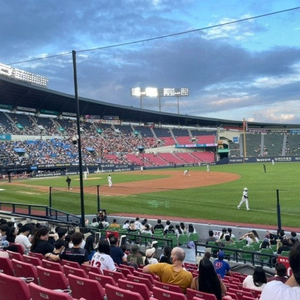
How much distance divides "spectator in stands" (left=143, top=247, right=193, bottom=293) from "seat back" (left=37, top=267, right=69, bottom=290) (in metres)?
1.48

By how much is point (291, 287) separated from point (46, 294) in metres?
2.29

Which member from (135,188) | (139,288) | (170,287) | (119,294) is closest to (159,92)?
(135,188)

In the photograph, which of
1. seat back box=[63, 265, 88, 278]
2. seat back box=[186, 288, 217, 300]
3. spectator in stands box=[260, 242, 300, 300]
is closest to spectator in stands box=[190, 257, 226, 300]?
seat back box=[186, 288, 217, 300]

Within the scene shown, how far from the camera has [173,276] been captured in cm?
544

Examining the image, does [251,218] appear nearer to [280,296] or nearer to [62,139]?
[280,296]

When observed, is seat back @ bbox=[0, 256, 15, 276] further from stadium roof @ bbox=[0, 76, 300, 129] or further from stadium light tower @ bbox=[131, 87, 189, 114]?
stadium light tower @ bbox=[131, 87, 189, 114]

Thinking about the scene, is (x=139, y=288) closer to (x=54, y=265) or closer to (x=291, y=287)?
(x=54, y=265)

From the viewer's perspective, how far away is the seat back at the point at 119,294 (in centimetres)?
366

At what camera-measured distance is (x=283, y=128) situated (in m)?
111

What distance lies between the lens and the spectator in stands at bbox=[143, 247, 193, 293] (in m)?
5.35

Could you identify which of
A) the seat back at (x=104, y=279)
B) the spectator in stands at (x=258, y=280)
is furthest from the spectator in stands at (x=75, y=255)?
the spectator in stands at (x=258, y=280)

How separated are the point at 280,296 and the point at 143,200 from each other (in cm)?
2538

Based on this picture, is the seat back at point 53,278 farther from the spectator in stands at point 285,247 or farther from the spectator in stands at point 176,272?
the spectator in stands at point 285,247

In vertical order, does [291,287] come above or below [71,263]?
above
